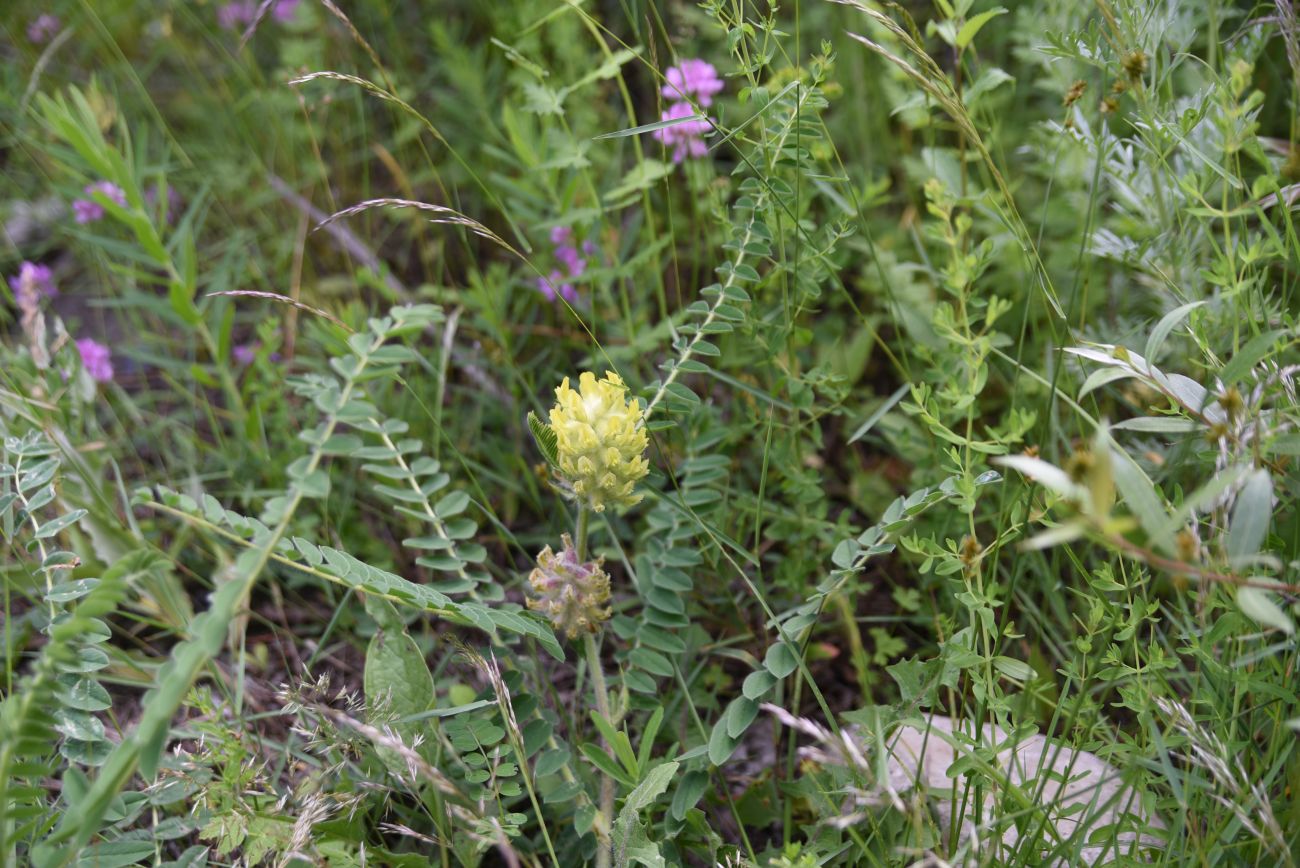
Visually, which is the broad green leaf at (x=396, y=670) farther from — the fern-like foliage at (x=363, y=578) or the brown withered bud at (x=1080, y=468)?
the brown withered bud at (x=1080, y=468)

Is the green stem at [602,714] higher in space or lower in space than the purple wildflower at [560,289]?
lower

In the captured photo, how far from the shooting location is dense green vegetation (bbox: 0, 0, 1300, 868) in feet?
4.64

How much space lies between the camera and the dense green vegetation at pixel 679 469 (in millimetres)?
1413

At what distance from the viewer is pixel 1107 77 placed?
2203 mm

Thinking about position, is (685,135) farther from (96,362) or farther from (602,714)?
(96,362)

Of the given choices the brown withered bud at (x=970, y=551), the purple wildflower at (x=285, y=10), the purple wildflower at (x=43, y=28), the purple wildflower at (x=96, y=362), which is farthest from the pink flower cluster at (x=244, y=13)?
the brown withered bud at (x=970, y=551)

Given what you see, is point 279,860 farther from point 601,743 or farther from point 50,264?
point 50,264

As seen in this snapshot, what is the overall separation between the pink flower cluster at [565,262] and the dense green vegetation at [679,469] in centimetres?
4

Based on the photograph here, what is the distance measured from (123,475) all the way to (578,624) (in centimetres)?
155

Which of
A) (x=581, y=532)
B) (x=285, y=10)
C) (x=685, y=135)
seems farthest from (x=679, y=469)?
(x=285, y=10)

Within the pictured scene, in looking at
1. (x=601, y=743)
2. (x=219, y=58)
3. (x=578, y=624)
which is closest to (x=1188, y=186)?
(x=578, y=624)

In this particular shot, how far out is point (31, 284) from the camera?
2.08 metres

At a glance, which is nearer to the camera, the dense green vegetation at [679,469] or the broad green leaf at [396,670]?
the dense green vegetation at [679,469]

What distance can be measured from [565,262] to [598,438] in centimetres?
118
